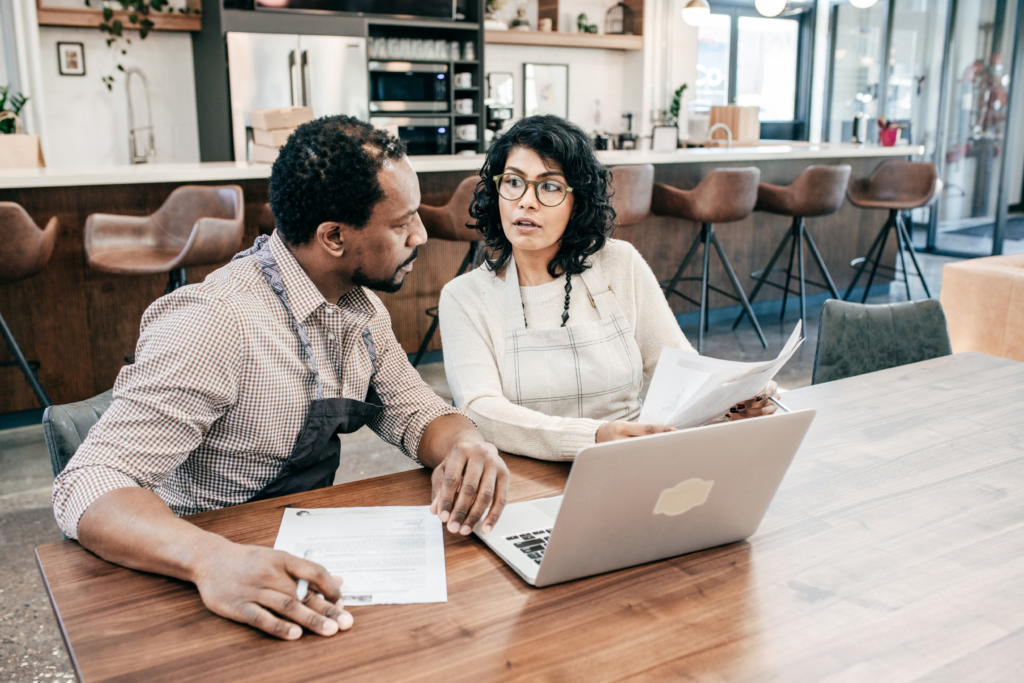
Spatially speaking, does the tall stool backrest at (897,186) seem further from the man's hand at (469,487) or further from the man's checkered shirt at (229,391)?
the man's hand at (469,487)

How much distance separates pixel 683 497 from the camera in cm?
95

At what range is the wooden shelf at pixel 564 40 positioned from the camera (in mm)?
6800

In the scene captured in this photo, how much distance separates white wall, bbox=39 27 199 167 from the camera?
216 inches

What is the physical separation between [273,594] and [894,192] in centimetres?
546

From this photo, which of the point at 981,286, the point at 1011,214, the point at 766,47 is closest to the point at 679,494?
the point at 981,286

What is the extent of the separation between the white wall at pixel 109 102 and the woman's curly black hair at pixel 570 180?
4814 millimetres

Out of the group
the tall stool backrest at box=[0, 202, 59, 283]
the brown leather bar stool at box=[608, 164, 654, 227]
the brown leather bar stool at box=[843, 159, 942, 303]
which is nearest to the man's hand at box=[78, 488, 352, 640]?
the tall stool backrest at box=[0, 202, 59, 283]

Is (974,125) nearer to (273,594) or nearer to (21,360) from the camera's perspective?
(21,360)

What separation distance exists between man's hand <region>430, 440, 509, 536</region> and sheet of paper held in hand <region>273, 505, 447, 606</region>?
3 centimetres

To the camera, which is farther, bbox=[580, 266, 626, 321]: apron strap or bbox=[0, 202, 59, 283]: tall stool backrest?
bbox=[0, 202, 59, 283]: tall stool backrest

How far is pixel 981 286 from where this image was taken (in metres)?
3.24

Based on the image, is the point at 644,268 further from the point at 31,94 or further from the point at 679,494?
the point at 31,94

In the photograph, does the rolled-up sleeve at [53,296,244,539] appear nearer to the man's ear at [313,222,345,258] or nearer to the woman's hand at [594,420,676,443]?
the man's ear at [313,222,345,258]

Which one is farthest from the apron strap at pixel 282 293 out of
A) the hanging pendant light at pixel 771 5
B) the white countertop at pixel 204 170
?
the hanging pendant light at pixel 771 5
